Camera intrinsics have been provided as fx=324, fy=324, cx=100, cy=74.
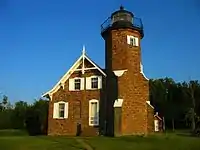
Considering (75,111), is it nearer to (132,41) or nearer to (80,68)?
(80,68)

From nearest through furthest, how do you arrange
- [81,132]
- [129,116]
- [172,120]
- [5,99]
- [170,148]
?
[170,148] < [129,116] < [81,132] < [172,120] < [5,99]

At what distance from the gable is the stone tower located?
1.51 metres

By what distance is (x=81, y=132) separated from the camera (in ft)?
104

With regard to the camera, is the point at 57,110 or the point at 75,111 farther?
the point at 57,110

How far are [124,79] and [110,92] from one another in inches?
77.5

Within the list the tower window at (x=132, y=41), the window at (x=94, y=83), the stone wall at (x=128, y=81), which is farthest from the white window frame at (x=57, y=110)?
the tower window at (x=132, y=41)

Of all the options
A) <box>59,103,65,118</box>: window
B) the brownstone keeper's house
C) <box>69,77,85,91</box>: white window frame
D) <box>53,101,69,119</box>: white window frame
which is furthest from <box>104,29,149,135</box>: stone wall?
<box>59,103,65,118</box>: window

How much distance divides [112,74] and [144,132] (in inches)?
244

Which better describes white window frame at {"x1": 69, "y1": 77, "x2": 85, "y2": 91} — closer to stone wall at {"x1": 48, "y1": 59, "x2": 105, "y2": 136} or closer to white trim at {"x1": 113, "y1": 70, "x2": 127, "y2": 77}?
stone wall at {"x1": 48, "y1": 59, "x2": 105, "y2": 136}

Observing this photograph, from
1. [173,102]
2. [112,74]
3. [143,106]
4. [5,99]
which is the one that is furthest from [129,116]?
[5,99]

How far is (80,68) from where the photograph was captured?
33406 millimetres

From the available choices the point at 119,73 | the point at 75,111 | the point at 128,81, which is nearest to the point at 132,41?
the point at 119,73

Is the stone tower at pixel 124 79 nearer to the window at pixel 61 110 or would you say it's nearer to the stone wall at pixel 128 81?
the stone wall at pixel 128 81

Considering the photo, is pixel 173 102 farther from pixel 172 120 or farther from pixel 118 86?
pixel 118 86
